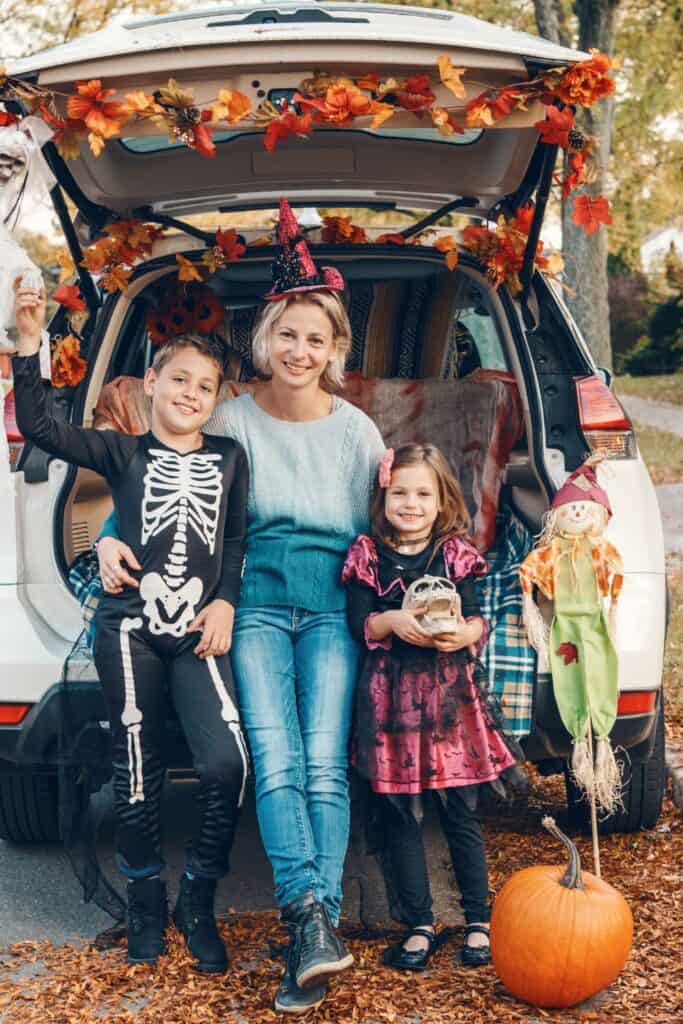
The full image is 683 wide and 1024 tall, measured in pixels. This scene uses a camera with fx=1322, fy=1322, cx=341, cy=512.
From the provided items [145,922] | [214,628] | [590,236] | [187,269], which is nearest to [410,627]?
[214,628]

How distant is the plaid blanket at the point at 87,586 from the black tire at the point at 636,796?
1431mm

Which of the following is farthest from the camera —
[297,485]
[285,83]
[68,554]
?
[68,554]

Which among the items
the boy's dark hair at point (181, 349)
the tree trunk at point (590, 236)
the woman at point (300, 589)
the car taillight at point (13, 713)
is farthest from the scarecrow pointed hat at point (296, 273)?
the tree trunk at point (590, 236)

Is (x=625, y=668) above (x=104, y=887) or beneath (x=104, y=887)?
above

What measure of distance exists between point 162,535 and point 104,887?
1.00 metres

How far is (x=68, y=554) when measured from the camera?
3.86 meters

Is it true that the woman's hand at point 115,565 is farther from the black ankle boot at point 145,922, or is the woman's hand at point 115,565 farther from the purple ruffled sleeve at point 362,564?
the black ankle boot at point 145,922

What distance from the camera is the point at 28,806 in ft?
13.4

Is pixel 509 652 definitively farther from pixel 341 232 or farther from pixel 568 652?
pixel 341 232

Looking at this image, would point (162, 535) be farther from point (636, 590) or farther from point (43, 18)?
point (43, 18)

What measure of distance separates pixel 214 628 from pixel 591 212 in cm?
168

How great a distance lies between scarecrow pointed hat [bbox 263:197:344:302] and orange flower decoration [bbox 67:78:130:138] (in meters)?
0.61

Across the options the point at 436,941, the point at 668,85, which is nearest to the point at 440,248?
the point at 436,941

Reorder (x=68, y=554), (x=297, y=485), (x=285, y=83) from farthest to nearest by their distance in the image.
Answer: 1. (x=68, y=554)
2. (x=297, y=485)
3. (x=285, y=83)
